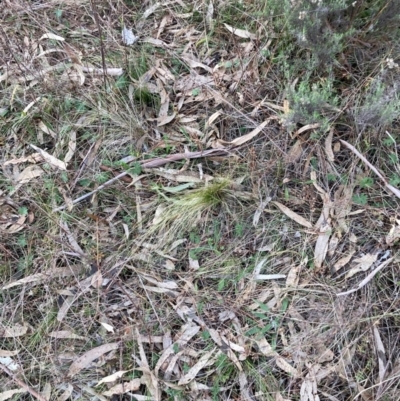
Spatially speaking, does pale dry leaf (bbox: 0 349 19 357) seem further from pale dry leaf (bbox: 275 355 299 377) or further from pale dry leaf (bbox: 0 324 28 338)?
pale dry leaf (bbox: 275 355 299 377)

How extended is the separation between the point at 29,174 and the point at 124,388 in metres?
1.03

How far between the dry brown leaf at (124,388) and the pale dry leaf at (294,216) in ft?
2.89

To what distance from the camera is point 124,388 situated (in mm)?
1868

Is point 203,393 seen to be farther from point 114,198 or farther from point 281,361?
point 114,198

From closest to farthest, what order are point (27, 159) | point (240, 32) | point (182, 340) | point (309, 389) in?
point (309, 389) → point (182, 340) → point (27, 159) → point (240, 32)

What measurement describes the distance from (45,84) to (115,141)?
467 millimetres

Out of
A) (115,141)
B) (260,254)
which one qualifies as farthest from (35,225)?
(260,254)

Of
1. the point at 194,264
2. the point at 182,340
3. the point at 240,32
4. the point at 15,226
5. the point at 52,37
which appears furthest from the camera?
the point at 52,37

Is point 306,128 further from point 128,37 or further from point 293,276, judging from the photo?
point 128,37

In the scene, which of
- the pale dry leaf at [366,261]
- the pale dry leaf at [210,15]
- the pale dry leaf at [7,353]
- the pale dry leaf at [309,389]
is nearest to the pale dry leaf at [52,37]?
the pale dry leaf at [210,15]

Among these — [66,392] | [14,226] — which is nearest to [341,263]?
[66,392]

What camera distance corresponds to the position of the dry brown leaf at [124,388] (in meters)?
1.86

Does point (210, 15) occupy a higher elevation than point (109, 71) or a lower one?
higher

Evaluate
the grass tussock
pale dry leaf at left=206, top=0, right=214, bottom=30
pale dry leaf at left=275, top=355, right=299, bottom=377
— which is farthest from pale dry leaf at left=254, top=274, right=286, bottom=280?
pale dry leaf at left=206, top=0, right=214, bottom=30
